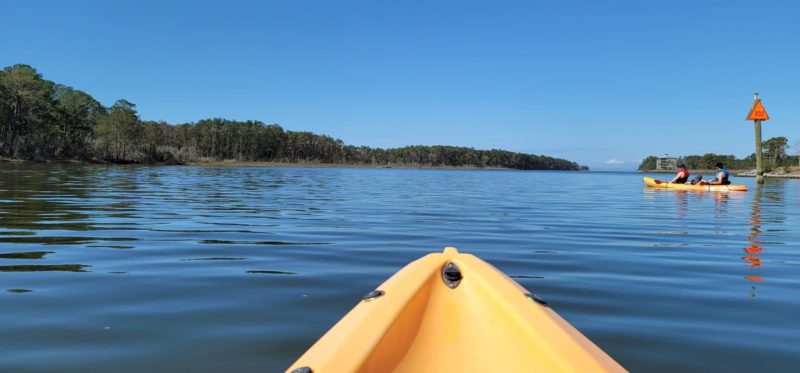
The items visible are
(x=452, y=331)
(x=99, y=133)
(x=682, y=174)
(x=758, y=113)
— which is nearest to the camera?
(x=452, y=331)

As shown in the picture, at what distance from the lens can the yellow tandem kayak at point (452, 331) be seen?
7.57ft

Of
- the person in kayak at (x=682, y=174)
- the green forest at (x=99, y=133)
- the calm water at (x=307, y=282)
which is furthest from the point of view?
the green forest at (x=99, y=133)

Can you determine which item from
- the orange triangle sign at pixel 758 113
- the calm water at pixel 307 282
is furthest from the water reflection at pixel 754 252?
the orange triangle sign at pixel 758 113

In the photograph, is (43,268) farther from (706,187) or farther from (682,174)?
(682,174)

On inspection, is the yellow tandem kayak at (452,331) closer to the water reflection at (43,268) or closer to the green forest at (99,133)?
the water reflection at (43,268)

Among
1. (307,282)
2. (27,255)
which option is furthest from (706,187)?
(27,255)

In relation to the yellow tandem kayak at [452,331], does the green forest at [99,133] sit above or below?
above

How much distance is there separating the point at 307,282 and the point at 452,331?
265cm

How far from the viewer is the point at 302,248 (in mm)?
7723

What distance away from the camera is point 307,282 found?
17.8 feet

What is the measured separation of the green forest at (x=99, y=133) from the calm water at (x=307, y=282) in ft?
236

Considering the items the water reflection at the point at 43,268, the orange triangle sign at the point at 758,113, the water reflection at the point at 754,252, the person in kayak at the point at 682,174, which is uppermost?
the orange triangle sign at the point at 758,113

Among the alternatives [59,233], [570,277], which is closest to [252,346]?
[570,277]

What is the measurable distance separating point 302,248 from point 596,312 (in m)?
4.50
